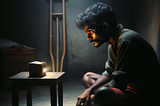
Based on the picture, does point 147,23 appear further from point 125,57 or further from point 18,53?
point 18,53

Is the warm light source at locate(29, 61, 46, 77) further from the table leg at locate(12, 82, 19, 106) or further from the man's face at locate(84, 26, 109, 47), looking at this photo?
the man's face at locate(84, 26, 109, 47)

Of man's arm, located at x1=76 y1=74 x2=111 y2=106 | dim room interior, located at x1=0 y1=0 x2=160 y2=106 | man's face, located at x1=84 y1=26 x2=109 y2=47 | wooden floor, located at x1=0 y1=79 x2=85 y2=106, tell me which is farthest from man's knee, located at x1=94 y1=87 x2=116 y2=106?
dim room interior, located at x1=0 y1=0 x2=160 y2=106

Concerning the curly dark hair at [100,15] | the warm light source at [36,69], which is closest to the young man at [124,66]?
the curly dark hair at [100,15]

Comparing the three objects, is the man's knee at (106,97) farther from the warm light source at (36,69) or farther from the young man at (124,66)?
the warm light source at (36,69)

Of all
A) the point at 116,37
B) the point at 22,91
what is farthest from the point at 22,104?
the point at 116,37

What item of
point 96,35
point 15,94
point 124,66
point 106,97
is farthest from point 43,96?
point 124,66

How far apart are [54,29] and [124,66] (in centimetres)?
358

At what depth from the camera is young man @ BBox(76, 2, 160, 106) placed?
4.69 feet

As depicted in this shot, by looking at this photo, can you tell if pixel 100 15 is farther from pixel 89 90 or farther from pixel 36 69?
pixel 36 69

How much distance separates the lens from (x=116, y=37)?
1.70 meters

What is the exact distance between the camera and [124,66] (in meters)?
1.43

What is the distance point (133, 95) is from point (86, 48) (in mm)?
3433

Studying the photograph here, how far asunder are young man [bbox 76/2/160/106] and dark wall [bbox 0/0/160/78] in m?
3.04

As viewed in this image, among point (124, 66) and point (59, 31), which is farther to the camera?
point (59, 31)
